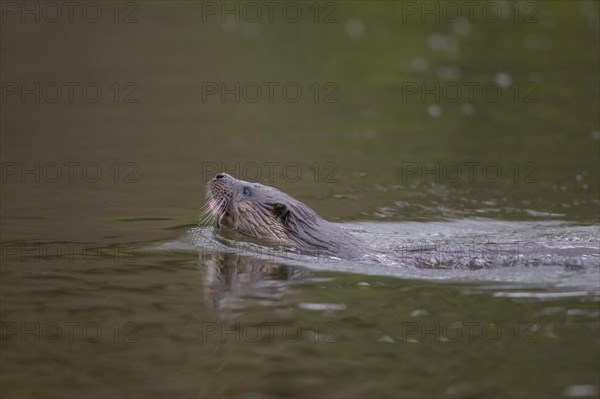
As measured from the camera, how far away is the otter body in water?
9.89 meters

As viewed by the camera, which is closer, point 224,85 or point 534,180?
point 534,180

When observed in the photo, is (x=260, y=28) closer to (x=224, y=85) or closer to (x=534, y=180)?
(x=224, y=85)

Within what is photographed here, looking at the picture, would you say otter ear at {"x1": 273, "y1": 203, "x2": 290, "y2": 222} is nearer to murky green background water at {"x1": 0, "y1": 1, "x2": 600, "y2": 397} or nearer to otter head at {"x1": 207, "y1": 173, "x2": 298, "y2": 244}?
otter head at {"x1": 207, "y1": 173, "x2": 298, "y2": 244}

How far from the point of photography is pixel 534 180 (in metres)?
13.8

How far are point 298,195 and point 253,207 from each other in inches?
117

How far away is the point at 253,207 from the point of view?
33.8 feet

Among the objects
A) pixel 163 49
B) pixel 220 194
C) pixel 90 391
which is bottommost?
pixel 90 391

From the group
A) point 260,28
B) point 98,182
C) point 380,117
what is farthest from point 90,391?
point 260,28

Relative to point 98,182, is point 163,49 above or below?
above

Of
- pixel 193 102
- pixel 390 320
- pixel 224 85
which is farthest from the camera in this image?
pixel 224 85

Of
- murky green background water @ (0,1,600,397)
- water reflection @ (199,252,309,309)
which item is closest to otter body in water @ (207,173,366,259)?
murky green background water @ (0,1,600,397)

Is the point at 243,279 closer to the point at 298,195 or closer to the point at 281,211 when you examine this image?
the point at 281,211

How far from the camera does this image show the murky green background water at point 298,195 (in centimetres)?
718

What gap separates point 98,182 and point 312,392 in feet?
24.9
